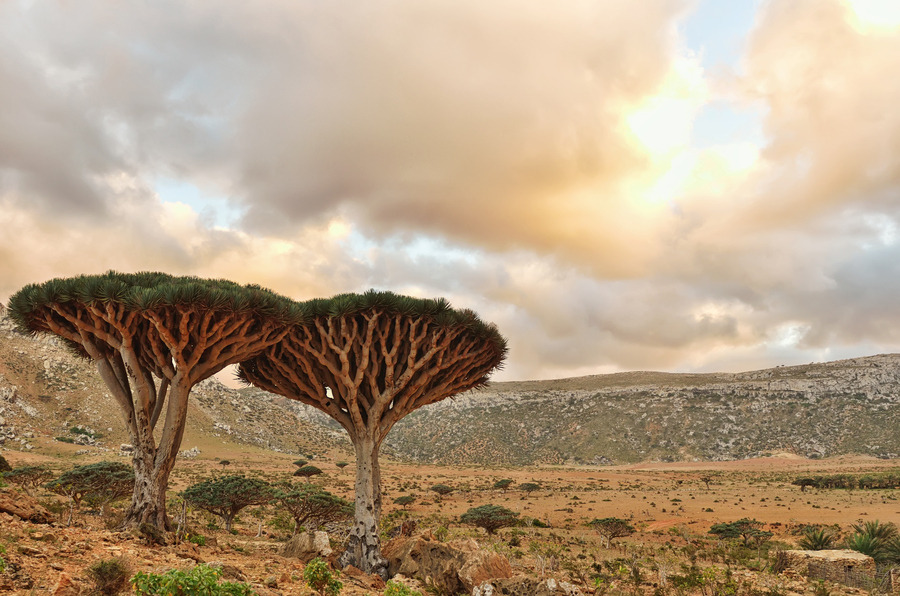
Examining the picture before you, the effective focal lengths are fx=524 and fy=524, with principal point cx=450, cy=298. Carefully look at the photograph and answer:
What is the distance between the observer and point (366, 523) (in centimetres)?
1473

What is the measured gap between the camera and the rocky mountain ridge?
7488 centimetres

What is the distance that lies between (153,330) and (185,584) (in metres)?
9.40

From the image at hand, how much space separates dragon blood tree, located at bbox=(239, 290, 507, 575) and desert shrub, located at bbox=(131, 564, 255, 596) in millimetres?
8275

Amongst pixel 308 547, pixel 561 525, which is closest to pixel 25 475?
pixel 308 547

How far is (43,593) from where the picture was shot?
788cm

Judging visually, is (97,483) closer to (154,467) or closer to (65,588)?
(154,467)

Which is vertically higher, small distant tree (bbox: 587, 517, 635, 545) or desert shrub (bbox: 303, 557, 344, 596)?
desert shrub (bbox: 303, 557, 344, 596)

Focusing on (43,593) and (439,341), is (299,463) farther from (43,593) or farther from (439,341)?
(43,593)

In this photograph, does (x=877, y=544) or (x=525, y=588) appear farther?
(x=877, y=544)

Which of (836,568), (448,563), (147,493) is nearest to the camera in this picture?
(448,563)

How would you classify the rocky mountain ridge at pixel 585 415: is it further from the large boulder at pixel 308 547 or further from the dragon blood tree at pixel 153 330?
the large boulder at pixel 308 547

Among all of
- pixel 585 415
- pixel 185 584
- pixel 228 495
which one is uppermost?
pixel 185 584

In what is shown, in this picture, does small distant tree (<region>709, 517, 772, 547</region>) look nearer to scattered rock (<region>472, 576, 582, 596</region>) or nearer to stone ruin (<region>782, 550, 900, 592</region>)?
stone ruin (<region>782, 550, 900, 592</region>)

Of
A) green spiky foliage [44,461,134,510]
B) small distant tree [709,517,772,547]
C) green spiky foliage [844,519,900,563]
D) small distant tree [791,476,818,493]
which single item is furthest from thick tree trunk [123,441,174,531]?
small distant tree [791,476,818,493]
